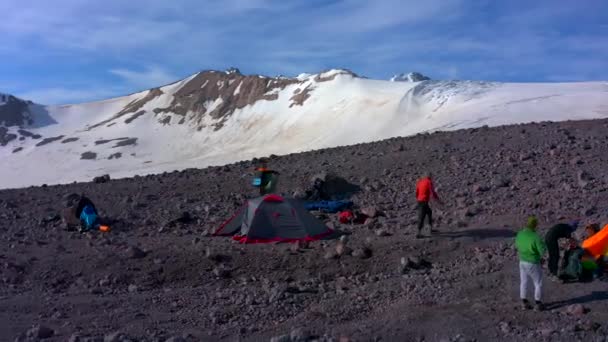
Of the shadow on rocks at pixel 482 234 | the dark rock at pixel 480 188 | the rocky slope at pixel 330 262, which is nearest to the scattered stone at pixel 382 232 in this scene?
the rocky slope at pixel 330 262

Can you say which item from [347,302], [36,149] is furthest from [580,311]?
[36,149]

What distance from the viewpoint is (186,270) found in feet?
41.0

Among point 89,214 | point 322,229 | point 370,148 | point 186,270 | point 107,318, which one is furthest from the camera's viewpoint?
point 370,148

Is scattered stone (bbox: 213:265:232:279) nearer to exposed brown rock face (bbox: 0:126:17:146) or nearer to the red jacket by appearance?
the red jacket

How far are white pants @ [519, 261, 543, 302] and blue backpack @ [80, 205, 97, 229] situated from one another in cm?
1045

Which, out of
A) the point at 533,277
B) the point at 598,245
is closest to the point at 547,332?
the point at 533,277

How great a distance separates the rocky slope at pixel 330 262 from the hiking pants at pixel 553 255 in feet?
1.19

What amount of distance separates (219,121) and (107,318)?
57.4 meters

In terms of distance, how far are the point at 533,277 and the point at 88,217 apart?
10.7 metres

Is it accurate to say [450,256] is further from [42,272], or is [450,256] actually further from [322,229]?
[42,272]

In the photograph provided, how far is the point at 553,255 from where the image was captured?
10336 millimetres

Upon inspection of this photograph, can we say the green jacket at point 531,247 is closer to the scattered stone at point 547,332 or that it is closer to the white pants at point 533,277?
the white pants at point 533,277

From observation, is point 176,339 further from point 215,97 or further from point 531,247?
point 215,97

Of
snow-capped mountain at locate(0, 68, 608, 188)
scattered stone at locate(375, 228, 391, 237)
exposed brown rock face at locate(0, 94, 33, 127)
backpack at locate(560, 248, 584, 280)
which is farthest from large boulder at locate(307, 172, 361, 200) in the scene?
exposed brown rock face at locate(0, 94, 33, 127)
